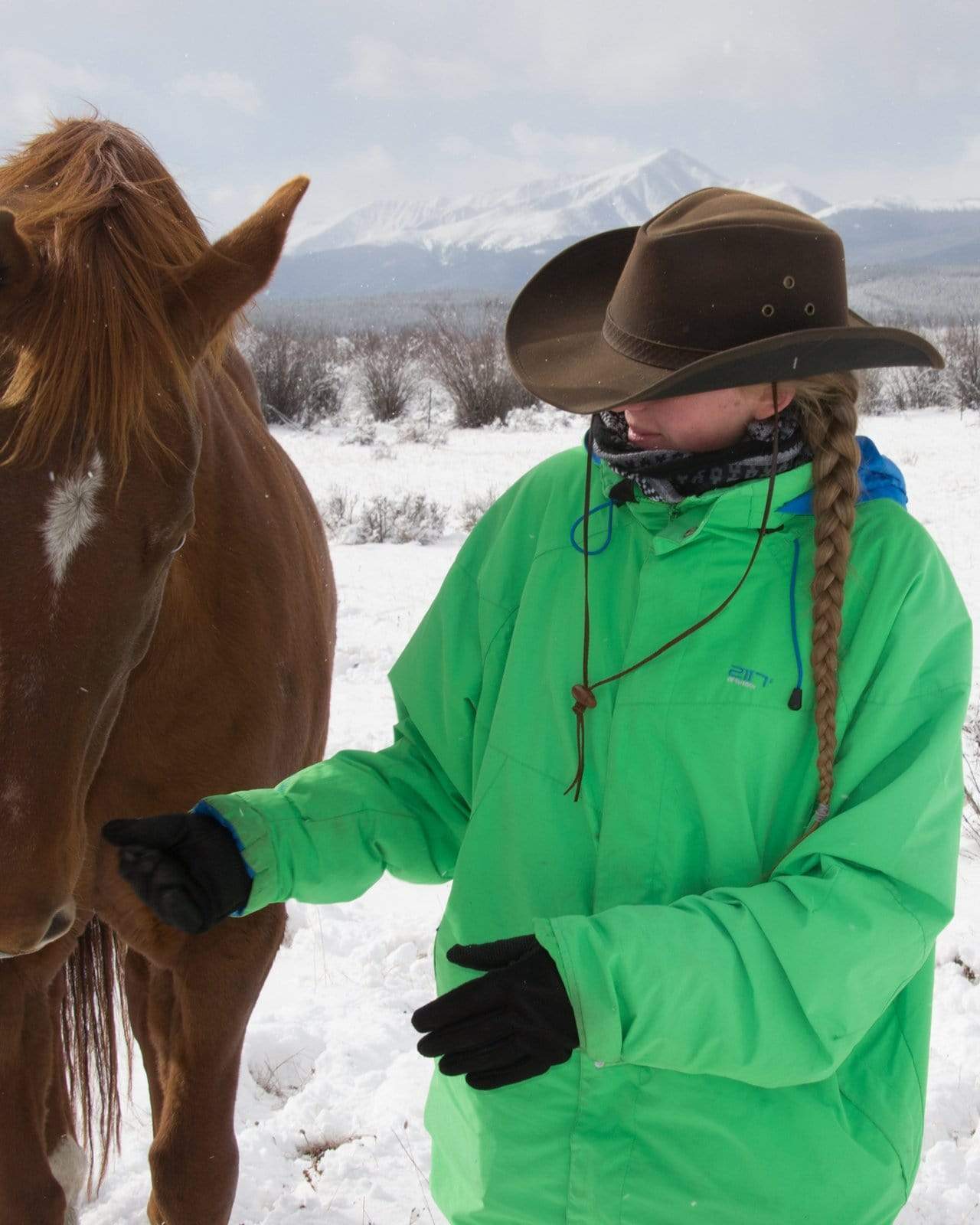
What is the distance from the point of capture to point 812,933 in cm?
113

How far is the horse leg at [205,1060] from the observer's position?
1988 mm

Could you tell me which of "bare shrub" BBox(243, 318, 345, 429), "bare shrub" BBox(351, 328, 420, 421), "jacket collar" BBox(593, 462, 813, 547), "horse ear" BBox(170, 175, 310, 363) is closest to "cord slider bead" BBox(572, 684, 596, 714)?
"jacket collar" BBox(593, 462, 813, 547)

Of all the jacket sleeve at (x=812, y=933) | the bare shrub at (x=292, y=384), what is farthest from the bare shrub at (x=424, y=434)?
the jacket sleeve at (x=812, y=933)

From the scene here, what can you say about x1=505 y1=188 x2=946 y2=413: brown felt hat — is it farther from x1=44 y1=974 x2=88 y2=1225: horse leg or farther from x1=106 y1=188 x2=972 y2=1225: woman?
x1=44 y1=974 x2=88 y2=1225: horse leg

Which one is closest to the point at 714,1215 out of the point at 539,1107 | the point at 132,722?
the point at 539,1107

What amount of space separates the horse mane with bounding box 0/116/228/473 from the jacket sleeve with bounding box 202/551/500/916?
0.50 m

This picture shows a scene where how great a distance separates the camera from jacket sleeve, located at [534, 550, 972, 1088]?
43.4 inches

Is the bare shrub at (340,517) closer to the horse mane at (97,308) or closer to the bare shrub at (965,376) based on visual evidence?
the horse mane at (97,308)

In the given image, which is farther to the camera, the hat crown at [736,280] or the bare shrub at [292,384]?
the bare shrub at [292,384]

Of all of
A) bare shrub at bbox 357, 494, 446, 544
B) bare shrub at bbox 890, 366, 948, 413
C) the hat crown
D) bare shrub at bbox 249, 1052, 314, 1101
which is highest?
bare shrub at bbox 890, 366, 948, 413

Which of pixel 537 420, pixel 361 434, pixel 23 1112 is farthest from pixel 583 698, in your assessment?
pixel 537 420

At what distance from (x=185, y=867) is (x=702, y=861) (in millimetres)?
721

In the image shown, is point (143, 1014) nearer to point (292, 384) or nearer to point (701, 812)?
point (701, 812)

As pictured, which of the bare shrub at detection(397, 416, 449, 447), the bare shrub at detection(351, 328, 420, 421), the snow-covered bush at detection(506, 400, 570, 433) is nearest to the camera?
the bare shrub at detection(397, 416, 449, 447)
